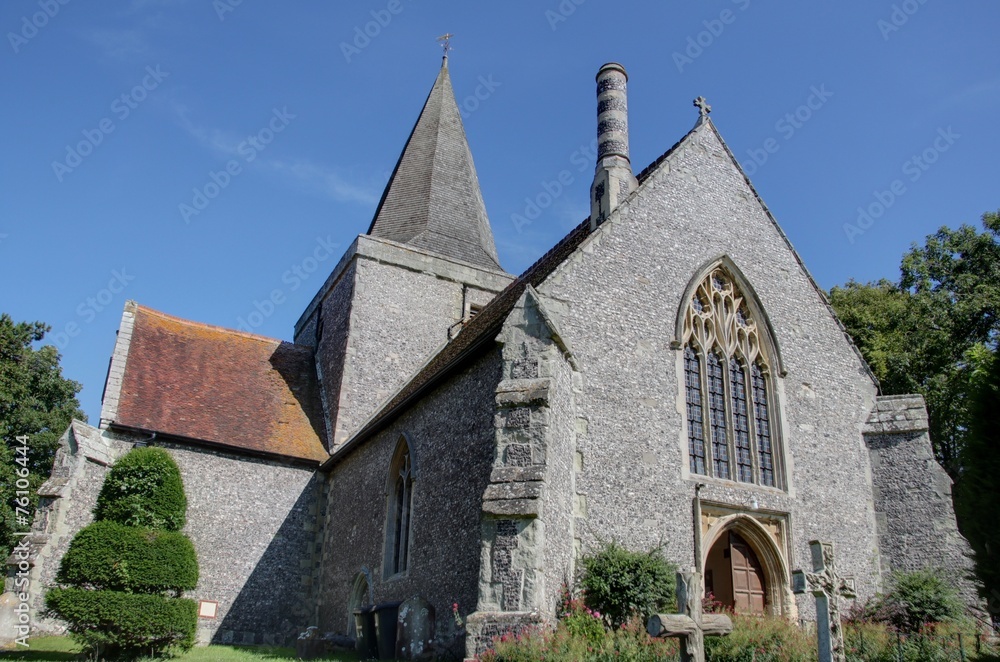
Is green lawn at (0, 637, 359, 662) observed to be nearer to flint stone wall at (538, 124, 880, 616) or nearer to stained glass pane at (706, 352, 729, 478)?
flint stone wall at (538, 124, 880, 616)

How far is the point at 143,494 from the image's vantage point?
49.2ft

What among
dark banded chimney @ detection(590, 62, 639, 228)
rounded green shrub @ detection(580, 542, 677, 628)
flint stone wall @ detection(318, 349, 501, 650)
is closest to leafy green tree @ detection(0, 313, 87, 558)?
flint stone wall @ detection(318, 349, 501, 650)

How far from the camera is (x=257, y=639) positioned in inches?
666

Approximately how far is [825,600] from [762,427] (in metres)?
4.92

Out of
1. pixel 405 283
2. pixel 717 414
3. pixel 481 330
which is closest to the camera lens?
pixel 717 414

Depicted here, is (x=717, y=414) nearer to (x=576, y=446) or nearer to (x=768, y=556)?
(x=768, y=556)

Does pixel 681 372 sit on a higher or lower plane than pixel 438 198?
lower

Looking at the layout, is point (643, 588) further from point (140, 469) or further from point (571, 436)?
point (140, 469)

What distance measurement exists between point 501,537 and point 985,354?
12.8m

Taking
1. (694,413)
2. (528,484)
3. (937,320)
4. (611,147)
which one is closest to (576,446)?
(528,484)

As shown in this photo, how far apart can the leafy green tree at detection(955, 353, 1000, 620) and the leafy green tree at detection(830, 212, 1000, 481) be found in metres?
13.2

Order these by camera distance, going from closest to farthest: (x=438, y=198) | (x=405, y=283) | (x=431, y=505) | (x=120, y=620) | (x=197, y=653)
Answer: (x=120, y=620)
(x=431, y=505)
(x=197, y=653)
(x=405, y=283)
(x=438, y=198)

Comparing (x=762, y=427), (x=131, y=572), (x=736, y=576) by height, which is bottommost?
(x=131, y=572)

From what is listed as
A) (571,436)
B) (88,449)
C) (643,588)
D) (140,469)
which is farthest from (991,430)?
(88,449)
